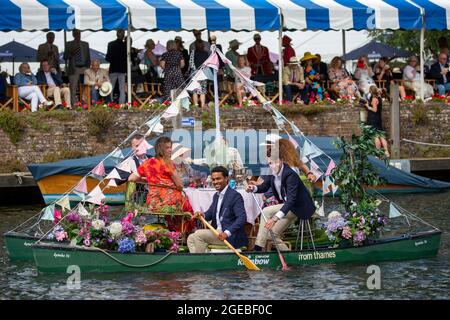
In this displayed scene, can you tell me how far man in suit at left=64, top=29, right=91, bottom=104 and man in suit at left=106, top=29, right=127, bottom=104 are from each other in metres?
0.55

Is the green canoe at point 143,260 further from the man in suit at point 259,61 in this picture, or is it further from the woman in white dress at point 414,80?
the woman in white dress at point 414,80

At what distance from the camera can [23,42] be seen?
41938 mm

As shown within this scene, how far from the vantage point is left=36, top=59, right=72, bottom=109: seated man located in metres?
29.7

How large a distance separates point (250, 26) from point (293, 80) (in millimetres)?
1799

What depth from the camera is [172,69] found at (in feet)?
99.1

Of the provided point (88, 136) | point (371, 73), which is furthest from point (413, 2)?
point (88, 136)

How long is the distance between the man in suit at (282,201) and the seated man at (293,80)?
12.4m

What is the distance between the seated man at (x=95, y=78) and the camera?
30141 mm

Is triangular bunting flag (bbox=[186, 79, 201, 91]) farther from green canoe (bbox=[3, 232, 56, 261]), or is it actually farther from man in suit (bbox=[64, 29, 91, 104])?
man in suit (bbox=[64, 29, 91, 104])

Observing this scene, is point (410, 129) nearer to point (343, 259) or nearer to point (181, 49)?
point (181, 49)

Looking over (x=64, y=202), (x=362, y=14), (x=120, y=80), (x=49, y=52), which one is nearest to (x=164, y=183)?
(x=64, y=202)

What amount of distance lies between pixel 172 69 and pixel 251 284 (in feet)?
41.8

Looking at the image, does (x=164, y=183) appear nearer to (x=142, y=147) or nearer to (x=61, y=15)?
(x=142, y=147)

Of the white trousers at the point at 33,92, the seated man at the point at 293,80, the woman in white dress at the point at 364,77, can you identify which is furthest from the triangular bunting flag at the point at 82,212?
the woman in white dress at the point at 364,77
